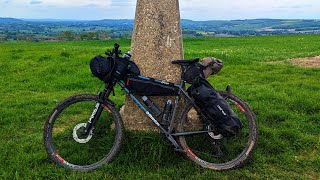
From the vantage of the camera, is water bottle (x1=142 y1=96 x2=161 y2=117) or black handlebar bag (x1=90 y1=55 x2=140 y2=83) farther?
water bottle (x1=142 y1=96 x2=161 y2=117)

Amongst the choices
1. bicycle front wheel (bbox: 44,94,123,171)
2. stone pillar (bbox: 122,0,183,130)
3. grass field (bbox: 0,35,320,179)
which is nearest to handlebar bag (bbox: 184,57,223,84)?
stone pillar (bbox: 122,0,183,130)

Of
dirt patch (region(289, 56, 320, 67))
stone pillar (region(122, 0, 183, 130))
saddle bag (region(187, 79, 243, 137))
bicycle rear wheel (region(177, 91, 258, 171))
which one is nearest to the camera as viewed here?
saddle bag (region(187, 79, 243, 137))

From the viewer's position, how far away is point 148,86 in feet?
19.5

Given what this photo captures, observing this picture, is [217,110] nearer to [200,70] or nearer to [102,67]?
[200,70]

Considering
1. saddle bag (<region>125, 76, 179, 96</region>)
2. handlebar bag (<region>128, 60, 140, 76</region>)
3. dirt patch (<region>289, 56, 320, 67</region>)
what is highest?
handlebar bag (<region>128, 60, 140, 76</region>)

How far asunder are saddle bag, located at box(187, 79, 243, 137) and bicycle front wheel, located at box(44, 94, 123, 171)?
129 cm

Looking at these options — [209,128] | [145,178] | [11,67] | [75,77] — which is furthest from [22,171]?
[11,67]

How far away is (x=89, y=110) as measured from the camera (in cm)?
871

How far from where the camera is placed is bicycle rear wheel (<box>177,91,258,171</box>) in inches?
226

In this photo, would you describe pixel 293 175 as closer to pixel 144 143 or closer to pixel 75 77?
pixel 144 143

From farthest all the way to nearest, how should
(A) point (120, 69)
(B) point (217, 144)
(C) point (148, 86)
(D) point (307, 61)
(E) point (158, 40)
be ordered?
(D) point (307, 61), (E) point (158, 40), (B) point (217, 144), (C) point (148, 86), (A) point (120, 69)

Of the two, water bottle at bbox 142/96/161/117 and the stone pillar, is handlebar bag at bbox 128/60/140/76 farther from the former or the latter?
the stone pillar

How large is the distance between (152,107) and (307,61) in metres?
13.2

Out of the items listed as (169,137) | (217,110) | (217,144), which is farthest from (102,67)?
(217,144)
